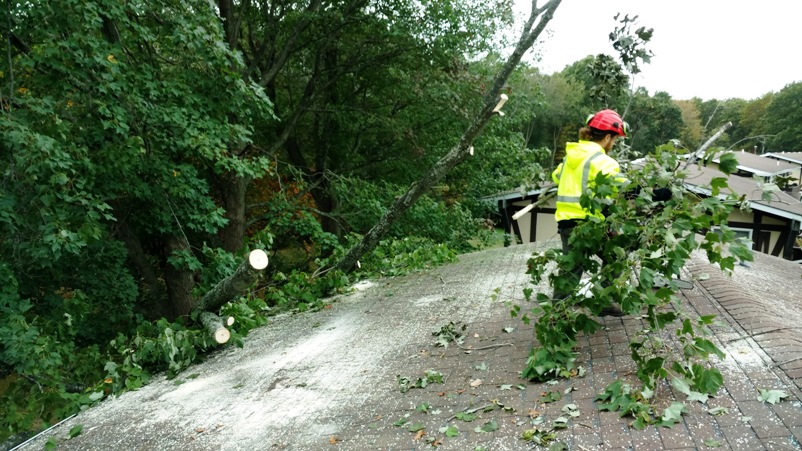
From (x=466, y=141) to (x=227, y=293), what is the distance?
372cm

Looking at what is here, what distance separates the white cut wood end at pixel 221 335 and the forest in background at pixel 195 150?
13 cm

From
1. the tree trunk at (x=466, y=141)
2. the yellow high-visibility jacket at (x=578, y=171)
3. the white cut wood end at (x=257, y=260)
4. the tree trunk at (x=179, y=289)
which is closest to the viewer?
the yellow high-visibility jacket at (x=578, y=171)

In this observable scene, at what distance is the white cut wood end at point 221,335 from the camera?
20.5ft

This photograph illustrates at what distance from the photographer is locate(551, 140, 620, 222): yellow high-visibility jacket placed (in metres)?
4.02

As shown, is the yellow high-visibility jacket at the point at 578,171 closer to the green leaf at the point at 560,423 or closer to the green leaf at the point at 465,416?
the green leaf at the point at 560,423

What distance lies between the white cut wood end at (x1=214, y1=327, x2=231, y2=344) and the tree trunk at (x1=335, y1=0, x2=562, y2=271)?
2.45m

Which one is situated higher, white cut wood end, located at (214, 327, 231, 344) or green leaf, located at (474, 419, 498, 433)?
green leaf, located at (474, 419, 498, 433)

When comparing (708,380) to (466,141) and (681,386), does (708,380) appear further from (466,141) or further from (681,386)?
(466,141)

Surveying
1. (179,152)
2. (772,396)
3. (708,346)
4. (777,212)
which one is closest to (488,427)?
(708,346)

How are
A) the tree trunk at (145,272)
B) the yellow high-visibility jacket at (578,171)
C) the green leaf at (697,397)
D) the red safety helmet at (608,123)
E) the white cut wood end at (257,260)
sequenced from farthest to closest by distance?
the tree trunk at (145,272) → the white cut wood end at (257,260) → the red safety helmet at (608,123) → the yellow high-visibility jacket at (578,171) → the green leaf at (697,397)

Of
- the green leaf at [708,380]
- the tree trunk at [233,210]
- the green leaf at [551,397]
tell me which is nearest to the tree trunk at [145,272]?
the tree trunk at [233,210]

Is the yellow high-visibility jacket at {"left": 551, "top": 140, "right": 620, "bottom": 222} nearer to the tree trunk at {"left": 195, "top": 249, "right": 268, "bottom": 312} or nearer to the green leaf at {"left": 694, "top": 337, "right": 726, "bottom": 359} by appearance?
the green leaf at {"left": 694, "top": 337, "right": 726, "bottom": 359}

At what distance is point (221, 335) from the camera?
248 inches

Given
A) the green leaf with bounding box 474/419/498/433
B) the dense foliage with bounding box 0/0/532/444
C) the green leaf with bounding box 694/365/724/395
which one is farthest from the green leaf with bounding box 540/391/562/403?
the dense foliage with bounding box 0/0/532/444
